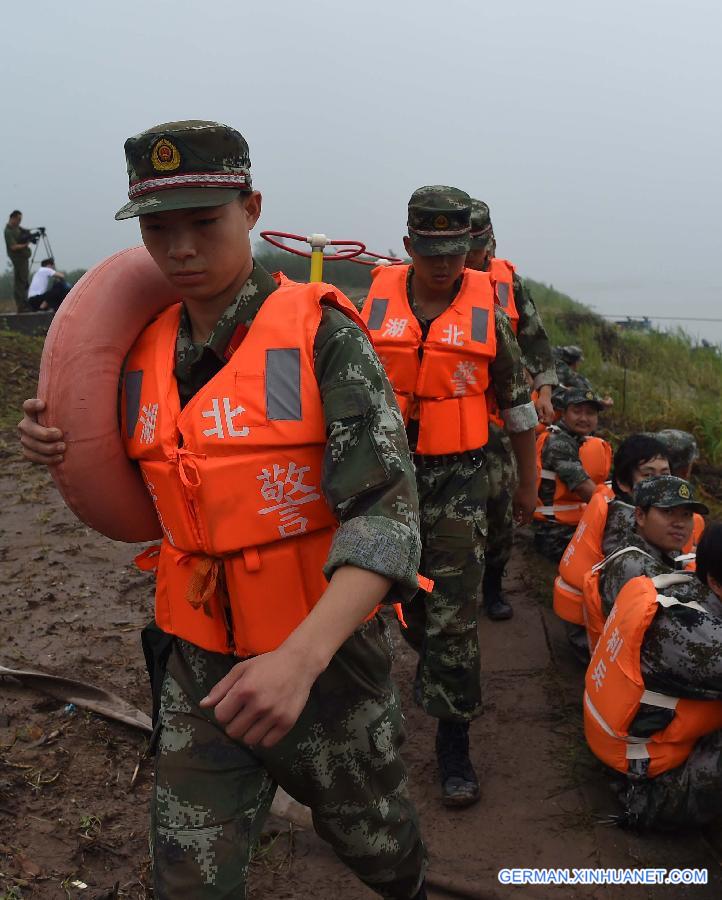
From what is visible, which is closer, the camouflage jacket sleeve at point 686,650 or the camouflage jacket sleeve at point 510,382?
the camouflage jacket sleeve at point 686,650

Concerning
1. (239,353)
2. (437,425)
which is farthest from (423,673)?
(239,353)

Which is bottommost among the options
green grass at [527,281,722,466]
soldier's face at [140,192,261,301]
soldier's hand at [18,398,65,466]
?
green grass at [527,281,722,466]

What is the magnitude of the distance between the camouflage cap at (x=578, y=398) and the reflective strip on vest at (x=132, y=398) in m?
4.08

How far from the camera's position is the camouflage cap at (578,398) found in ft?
18.4

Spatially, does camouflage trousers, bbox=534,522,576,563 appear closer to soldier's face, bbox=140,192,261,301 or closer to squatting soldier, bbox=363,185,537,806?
squatting soldier, bbox=363,185,537,806

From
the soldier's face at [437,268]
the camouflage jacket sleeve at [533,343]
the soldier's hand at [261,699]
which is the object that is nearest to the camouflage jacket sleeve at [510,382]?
the soldier's face at [437,268]

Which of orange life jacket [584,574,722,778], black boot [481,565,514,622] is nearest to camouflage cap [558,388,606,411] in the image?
black boot [481,565,514,622]

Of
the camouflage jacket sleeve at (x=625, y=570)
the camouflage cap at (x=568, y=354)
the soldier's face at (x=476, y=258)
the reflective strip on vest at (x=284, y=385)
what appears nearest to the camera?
the reflective strip on vest at (x=284, y=385)

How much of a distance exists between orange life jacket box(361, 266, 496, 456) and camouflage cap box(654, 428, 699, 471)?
151cm

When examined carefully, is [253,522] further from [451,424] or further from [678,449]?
[678,449]

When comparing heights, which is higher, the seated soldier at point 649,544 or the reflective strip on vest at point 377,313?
the reflective strip on vest at point 377,313

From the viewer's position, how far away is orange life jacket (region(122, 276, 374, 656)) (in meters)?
1.73

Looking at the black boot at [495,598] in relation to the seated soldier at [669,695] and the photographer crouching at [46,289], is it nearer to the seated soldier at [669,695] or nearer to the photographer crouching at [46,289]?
the seated soldier at [669,695]

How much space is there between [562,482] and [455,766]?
2431 millimetres
